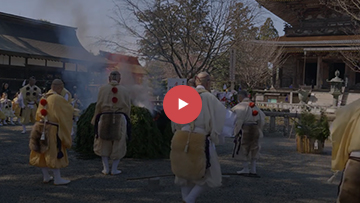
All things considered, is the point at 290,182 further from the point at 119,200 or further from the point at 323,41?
the point at 323,41

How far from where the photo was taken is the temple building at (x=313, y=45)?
21.5 metres

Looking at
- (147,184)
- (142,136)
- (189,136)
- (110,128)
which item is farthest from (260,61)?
(189,136)

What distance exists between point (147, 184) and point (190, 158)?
4.88ft

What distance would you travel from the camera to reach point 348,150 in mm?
2973

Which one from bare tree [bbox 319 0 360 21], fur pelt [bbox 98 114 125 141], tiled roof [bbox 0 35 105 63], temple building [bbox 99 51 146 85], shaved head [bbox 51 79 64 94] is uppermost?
bare tree [bbox 319 0 360 21]

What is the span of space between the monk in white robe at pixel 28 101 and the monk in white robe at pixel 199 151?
744cm

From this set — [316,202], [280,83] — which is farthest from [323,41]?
[316,202]

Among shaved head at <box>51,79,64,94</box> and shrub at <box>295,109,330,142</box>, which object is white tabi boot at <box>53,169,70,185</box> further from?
shrub at <box>295,109,330,142</box>

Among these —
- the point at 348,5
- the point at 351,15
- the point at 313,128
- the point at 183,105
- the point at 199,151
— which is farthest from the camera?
the point at 348,5

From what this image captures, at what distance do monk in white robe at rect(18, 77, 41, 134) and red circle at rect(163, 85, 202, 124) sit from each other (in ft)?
23.3

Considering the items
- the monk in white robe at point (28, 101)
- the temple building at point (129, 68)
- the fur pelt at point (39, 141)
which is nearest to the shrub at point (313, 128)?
the temple building at point (129, 68)

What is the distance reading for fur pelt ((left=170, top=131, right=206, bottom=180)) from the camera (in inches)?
152

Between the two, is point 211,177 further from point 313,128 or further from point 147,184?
point 313,128

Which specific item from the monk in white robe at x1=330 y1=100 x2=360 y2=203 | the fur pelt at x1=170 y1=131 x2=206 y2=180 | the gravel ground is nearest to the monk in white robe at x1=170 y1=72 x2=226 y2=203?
the fur pelt at x1=170 y1=131 x2=206 y2=180
